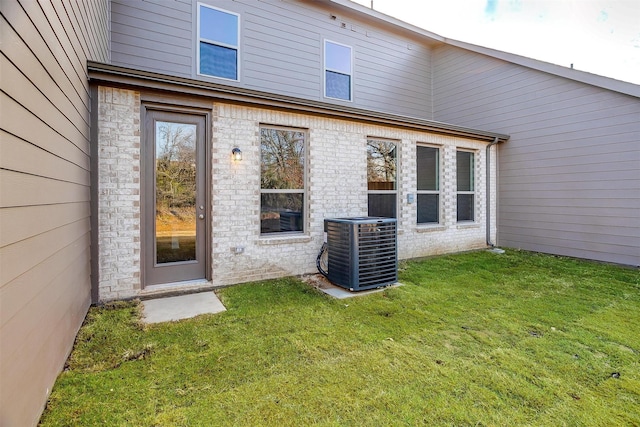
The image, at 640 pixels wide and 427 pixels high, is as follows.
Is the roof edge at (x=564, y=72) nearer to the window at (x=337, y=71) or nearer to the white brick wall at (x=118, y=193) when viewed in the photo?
the window at (x=337, y=71)

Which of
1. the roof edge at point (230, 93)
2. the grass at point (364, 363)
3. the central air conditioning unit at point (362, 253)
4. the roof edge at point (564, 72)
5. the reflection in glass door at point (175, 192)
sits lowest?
the grass at point (364, 363)

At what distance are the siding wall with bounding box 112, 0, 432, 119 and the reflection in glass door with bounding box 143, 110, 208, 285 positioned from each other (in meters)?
2.43

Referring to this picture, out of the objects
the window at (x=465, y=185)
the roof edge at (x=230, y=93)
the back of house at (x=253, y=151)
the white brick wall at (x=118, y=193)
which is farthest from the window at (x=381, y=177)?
the white brick wall at (x=118, y=193)

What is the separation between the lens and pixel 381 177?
19.8 feet

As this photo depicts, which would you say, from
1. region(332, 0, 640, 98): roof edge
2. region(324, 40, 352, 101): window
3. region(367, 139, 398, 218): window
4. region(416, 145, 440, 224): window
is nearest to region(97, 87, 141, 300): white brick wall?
region(367, 139, 398, 218): window

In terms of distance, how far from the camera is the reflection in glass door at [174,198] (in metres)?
4.05

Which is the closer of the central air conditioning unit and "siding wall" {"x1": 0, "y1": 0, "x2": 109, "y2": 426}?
"siding wall" {"x1": 0, "y1": 0, "x2": 109, "y2": 426}

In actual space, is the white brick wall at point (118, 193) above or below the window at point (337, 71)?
below

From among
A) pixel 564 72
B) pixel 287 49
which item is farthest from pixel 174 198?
pixel 564 72

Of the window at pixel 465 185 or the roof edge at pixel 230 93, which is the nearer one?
the roof edge at pixel 230 93

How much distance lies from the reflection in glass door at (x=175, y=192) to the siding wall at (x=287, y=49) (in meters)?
2.47

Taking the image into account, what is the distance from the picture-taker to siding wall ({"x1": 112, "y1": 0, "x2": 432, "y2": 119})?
5.66 meters

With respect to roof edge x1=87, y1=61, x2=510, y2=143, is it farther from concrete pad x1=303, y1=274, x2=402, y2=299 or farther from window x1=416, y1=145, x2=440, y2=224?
concrete pad x1=303, y1=274, x2=402, y2=299

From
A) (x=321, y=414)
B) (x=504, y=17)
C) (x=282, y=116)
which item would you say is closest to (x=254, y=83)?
(x=282, y=116)
